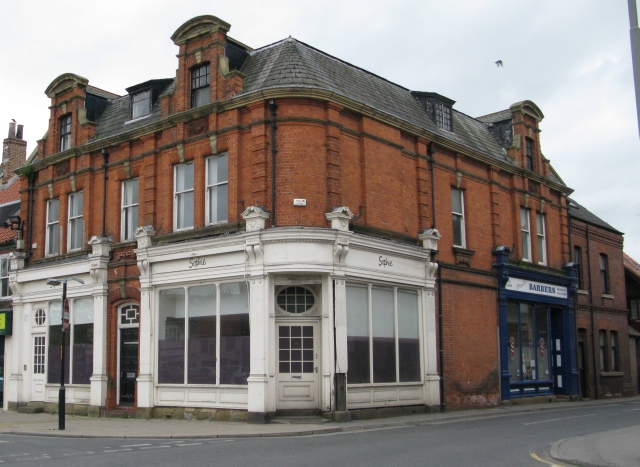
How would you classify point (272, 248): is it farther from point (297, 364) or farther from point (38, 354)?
point (38, 354)

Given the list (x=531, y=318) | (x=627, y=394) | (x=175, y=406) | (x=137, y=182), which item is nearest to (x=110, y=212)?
(x=137, y=182)

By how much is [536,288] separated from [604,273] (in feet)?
25.8

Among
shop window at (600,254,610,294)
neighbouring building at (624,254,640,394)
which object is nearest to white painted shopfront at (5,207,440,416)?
shop window at (600,254,610,294)

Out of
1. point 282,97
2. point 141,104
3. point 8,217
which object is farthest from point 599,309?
point 8,217

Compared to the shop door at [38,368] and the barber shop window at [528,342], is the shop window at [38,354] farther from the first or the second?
the barber shop window at [528,342]

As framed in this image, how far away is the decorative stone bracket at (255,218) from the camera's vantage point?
19.8 meters

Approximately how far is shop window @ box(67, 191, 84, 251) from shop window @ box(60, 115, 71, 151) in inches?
79.8

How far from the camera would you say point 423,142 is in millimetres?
24656

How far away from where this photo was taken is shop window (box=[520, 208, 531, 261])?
29703 millimetres

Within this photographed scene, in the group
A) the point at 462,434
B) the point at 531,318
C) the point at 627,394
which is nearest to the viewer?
the point at 462,434

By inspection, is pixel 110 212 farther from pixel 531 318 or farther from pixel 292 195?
pixel 531 318

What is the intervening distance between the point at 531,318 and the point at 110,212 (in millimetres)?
16546

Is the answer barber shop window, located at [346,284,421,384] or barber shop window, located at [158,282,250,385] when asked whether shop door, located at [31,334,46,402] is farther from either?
barber shop window, located at [346,284,421,384]

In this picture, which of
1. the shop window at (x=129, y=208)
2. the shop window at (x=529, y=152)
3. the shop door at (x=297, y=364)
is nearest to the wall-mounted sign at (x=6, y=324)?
the shop window at (x=129, y=208)
